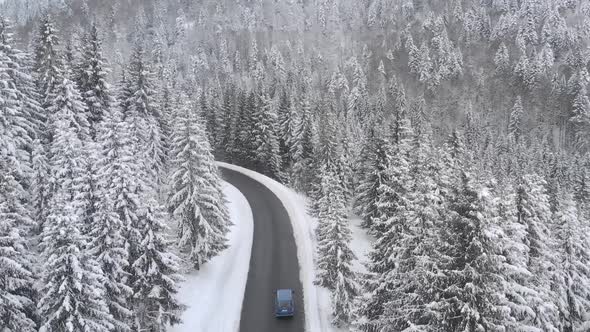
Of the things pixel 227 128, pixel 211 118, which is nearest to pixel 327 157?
pixel 227 128

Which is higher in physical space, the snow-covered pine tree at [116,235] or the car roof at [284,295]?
the snow-covered pine tree at [116,235]

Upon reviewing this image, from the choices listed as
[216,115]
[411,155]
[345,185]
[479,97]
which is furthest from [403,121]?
[479,97]

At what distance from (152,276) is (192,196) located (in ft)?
33.1

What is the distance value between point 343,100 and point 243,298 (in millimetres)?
122105

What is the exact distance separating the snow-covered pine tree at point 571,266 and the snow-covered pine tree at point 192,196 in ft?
76.9

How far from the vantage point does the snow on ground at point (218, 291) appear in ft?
94.9

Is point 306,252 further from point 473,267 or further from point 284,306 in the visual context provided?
point 473,267

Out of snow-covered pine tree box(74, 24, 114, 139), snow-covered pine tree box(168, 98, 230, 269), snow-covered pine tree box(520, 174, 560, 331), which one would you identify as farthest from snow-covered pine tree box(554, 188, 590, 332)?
snow-covered pine tree box(74, 24, 114, 139)

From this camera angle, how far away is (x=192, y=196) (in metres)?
32.7

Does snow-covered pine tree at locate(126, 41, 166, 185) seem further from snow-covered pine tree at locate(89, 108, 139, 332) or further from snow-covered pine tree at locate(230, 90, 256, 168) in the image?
snow-covered pine tree at locate(230, 90, 256, 168)

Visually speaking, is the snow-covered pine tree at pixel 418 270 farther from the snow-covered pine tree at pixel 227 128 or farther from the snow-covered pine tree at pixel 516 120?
the snow-covered pine tree at pixel 516 120

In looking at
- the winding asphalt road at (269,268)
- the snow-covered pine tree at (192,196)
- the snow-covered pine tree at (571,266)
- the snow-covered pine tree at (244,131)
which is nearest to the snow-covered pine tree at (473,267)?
the snow-covered pine tree at (571,266)

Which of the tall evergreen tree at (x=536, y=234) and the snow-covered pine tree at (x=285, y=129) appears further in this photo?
the snow-covered pine tree at (x=285, y=129)

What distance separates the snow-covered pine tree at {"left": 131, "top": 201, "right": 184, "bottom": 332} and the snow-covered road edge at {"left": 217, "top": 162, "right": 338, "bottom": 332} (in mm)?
9797
